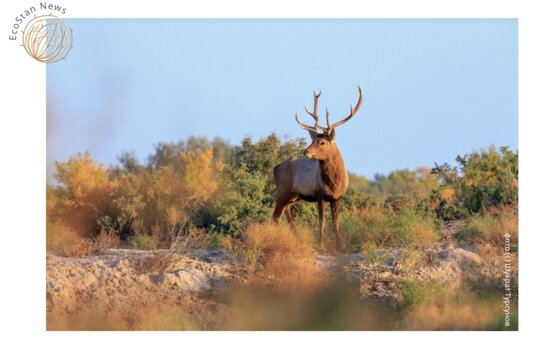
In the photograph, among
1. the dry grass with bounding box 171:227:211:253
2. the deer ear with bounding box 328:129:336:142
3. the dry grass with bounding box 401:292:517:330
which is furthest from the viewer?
the deer ear with bounding box 328:129:336:142

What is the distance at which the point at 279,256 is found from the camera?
15070 millimetres

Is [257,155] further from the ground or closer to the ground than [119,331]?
further from the ground

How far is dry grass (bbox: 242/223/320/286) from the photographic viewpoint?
48.4 ft

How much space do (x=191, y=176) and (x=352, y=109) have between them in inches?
156

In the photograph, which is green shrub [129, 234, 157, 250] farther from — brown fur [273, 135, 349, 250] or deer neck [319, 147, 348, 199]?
deer neck [319, 147, 348, 199]

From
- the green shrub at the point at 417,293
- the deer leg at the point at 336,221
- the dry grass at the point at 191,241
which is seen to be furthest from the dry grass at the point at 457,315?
the dry grass at the point at 191,241

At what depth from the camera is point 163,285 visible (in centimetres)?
1450

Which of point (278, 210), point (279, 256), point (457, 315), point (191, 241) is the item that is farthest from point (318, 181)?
point (457, 315)

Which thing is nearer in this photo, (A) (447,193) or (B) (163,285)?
(B) (163,285)

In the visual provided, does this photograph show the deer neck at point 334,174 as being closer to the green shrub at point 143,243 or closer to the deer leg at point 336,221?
the deer leg at point 336,221

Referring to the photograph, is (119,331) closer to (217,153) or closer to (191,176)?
(191,176)

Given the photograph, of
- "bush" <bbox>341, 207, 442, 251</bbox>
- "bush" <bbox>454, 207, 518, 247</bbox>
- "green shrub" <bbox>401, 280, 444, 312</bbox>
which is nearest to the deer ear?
"bush" <bbox>341, 207, 442, 251</bbox>

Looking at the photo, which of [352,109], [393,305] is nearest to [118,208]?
[352,109]

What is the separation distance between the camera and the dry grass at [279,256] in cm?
1474
